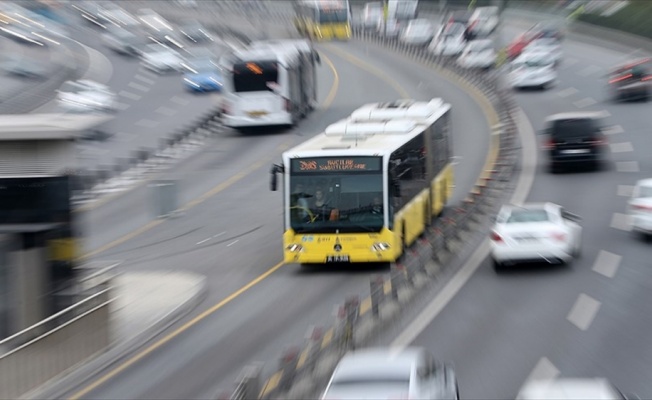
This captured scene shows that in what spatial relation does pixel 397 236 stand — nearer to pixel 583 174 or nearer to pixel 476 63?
pixel 583 174

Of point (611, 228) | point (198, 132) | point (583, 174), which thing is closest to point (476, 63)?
point (198, 132)

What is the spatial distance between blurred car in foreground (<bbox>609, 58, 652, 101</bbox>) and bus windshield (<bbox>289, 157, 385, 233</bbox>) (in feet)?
104

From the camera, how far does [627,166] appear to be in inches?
1572

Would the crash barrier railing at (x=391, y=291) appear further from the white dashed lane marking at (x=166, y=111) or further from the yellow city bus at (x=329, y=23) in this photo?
the yellow city bus at (x=329, y=23)

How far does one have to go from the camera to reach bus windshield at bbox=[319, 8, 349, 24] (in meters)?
90.4

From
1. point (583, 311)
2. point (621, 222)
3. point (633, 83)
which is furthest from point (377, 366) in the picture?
point (633, 83)

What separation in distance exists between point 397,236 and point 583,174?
1558cm

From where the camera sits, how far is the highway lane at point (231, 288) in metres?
18.4

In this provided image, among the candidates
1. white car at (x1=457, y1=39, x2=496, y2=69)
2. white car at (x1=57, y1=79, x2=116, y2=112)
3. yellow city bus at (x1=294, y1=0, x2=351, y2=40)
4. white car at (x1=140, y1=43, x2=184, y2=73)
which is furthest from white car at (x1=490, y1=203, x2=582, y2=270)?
yellow city bus at (x1=294, y1=0, x2=351, y2=40)

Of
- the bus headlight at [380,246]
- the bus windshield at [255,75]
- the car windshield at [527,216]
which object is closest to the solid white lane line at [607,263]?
the car windshield at [527,216]

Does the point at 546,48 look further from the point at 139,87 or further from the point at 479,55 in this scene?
the point at 139,87

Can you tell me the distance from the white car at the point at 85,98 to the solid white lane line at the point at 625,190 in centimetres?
2756

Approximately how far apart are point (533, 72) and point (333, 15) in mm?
33600

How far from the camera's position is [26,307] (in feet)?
62.9
